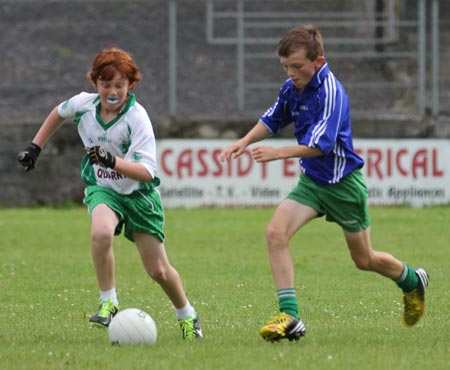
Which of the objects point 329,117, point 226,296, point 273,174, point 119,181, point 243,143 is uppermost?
point 329,117

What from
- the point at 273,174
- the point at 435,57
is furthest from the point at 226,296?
the point at 435,57

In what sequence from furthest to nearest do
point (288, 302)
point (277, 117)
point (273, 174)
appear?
point (273, 174)
point (277, 117)
point (288, 302)

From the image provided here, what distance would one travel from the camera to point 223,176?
745 inches

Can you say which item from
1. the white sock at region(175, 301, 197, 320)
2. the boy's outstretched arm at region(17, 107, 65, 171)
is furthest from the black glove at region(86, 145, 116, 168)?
the white sock at region(175, 301, 197, 320)

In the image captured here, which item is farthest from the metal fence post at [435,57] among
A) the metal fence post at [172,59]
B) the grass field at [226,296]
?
the metal fence post at [172,59]

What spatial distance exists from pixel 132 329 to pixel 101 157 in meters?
1.02

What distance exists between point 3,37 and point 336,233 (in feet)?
28.2

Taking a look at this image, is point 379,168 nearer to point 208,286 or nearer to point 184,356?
point 208,286

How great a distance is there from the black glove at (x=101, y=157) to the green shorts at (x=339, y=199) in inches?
49.8

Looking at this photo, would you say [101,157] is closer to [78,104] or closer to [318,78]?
[78,104]

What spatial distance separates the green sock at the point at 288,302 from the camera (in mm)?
7035

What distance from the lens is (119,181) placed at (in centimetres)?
734

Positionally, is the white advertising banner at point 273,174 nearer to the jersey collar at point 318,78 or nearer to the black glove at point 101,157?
the jersey collar at point 318,78

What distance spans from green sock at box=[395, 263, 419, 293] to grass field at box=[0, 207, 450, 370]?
28cm
